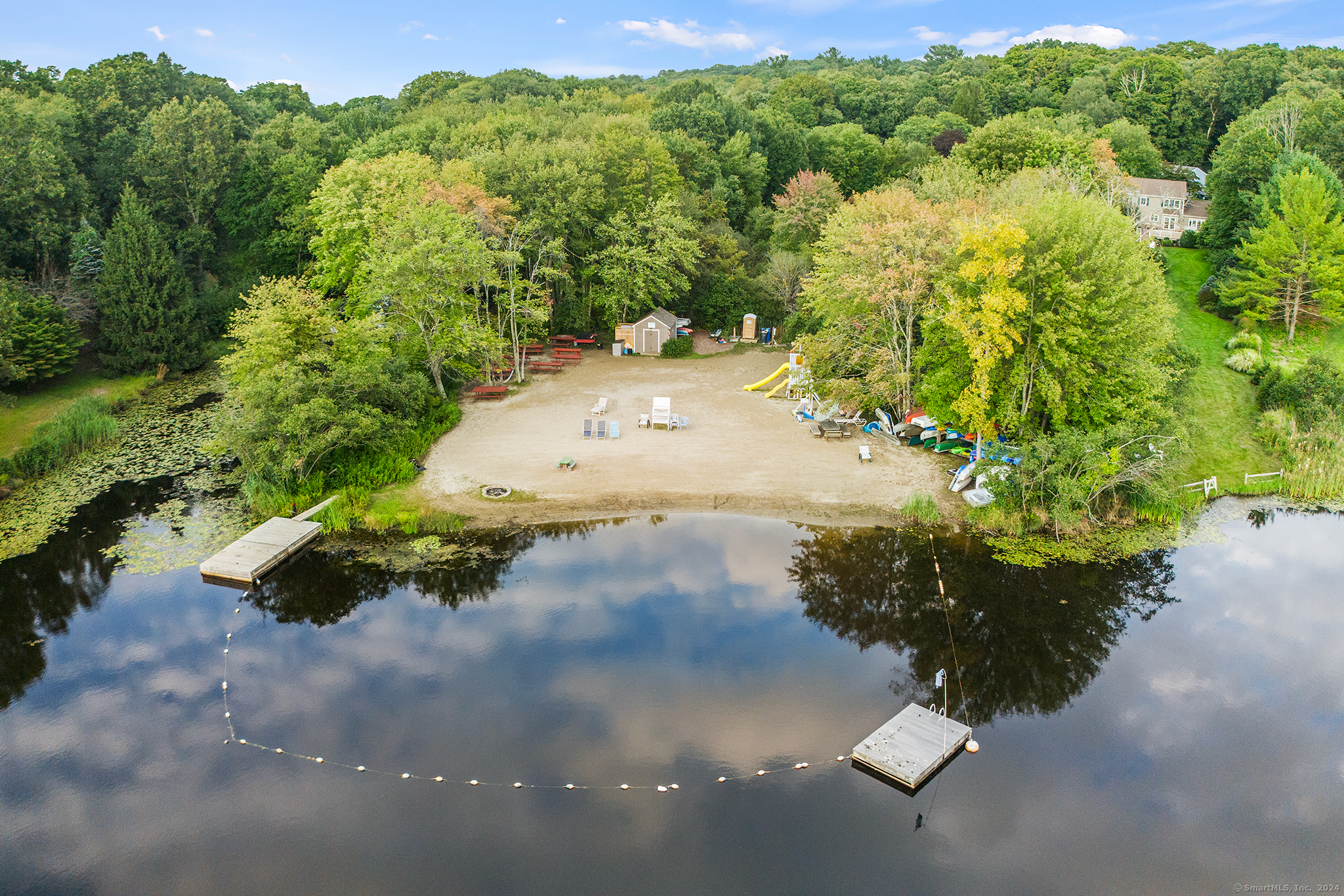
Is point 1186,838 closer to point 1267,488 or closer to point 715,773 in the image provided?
point 715,773

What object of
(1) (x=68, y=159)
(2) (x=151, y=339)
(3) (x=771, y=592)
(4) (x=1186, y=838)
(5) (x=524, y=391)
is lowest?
Result: (4) (x=1186, y=838)

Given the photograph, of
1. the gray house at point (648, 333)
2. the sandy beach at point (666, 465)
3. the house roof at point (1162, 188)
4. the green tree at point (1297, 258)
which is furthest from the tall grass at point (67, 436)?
the house roof at point (1162, 188)

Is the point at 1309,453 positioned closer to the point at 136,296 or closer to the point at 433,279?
the point at 433,279

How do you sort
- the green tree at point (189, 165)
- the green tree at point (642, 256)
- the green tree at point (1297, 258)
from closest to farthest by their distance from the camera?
the green tree at point (1297, 258), the green tree at point (642, 256), the green tree at point (189, 165)

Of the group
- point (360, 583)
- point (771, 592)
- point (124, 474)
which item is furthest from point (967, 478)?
point (124, 474)

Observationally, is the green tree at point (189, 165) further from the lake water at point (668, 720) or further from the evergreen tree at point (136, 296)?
the lake water at point (668, 720)

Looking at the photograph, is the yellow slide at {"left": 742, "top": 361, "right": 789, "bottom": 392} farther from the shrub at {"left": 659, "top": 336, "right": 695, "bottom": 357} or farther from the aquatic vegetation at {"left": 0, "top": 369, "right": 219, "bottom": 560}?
the aquatic vegetation at {"left": 0, "top": 369, "right": 219, "bottom": 560}
